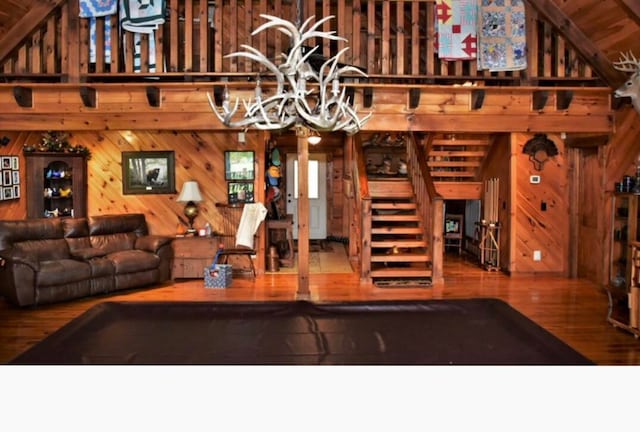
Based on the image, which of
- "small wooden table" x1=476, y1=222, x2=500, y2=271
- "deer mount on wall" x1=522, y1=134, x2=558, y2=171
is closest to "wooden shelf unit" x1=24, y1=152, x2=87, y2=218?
"small wooden table" x1=476, y1=222, x2=500, y2=271

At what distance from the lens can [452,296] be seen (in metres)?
6.13

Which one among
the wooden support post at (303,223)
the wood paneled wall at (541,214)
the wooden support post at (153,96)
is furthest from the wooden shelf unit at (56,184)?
the wood paneled wall at (541,214)

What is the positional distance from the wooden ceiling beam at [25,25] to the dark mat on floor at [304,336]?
4.72 m

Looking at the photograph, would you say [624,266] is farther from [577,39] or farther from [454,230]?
[454,230]

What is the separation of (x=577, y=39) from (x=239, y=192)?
5068mm

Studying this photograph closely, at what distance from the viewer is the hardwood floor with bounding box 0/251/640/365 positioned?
4465mm

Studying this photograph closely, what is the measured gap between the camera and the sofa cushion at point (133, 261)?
6.36m

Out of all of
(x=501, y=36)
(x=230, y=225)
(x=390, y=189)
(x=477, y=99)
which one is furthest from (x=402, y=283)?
(x=501, y=36)

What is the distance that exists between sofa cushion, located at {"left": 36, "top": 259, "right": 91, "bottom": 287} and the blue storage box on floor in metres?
1.48

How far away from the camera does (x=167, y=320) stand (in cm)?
276

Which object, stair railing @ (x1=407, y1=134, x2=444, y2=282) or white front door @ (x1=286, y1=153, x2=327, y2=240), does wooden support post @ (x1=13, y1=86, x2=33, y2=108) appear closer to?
white front door @ (x1=286, y1=153, x2=327, y2=240)
